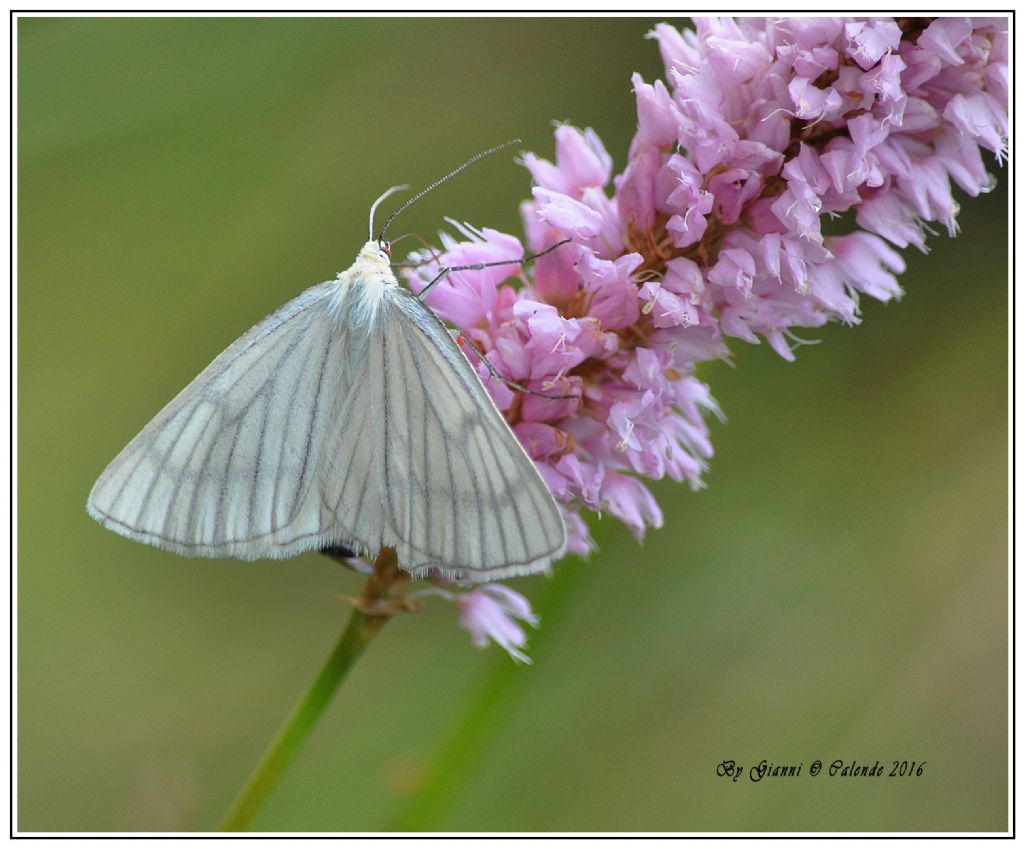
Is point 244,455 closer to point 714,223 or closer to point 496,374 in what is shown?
point 496,374

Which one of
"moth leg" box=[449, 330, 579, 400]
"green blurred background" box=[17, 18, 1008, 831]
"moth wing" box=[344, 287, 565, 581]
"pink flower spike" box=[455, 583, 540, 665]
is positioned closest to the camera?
"moth wing" box=[344, 287, 565, 581]

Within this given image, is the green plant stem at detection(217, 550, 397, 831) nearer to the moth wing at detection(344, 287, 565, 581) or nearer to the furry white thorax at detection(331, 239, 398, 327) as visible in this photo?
the moth wing at detection(344, 287, 565, 581)

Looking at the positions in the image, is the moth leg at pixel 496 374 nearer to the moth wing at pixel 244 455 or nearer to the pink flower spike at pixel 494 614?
the moth wing at pixel 244 455

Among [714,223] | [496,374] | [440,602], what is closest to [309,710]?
[496,374]

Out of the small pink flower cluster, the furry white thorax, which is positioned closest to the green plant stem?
the small pink flower cluster

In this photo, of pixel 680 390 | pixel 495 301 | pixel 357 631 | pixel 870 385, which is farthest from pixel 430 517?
pixel 870 385

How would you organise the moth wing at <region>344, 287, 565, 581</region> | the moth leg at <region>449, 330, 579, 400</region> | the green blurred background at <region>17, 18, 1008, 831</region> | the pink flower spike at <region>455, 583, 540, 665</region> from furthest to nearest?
the green blurred background at <region>17, 18, 1008, 831</region>
the pink flower spike at <region>455, 583, 540, 665</region>
the moth leg at <region>449, 330, 579, 400</region>
the moth wing at <region>344, 287, 565, 581</region>

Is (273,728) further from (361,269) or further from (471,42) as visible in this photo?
(471,42)
